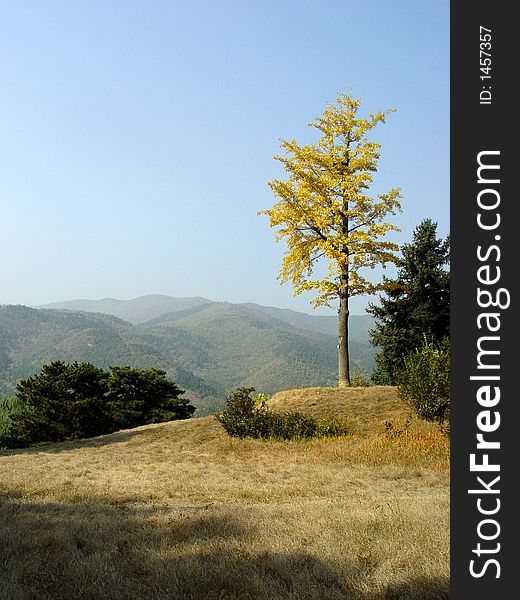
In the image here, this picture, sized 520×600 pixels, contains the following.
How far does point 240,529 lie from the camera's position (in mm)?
6480

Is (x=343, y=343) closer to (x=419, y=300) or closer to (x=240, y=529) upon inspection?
(x=419, y=300)

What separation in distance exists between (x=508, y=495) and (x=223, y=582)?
109 inches

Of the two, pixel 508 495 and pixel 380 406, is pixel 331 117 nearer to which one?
pixel 380 406

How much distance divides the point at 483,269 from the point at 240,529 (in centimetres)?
459

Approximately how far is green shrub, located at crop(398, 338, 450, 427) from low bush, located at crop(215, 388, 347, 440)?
253cm

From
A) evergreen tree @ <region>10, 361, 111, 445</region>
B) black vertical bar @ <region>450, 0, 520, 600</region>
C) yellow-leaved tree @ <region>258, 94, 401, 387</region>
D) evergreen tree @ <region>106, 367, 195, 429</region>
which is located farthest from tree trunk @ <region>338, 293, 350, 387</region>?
black vertical bar @ <region>450, 0, 520, 600</region>

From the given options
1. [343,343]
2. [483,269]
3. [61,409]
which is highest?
[483,269]

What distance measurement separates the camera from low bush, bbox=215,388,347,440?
17.7 meters

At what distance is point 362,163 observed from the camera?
23.1 m

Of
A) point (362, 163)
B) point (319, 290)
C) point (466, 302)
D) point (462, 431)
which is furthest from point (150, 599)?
point (362, 163)

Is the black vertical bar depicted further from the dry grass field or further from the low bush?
the low bush

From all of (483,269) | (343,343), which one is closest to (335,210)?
(343,343)

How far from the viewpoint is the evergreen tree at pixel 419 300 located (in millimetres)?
28953

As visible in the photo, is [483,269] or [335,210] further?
[335,210]
